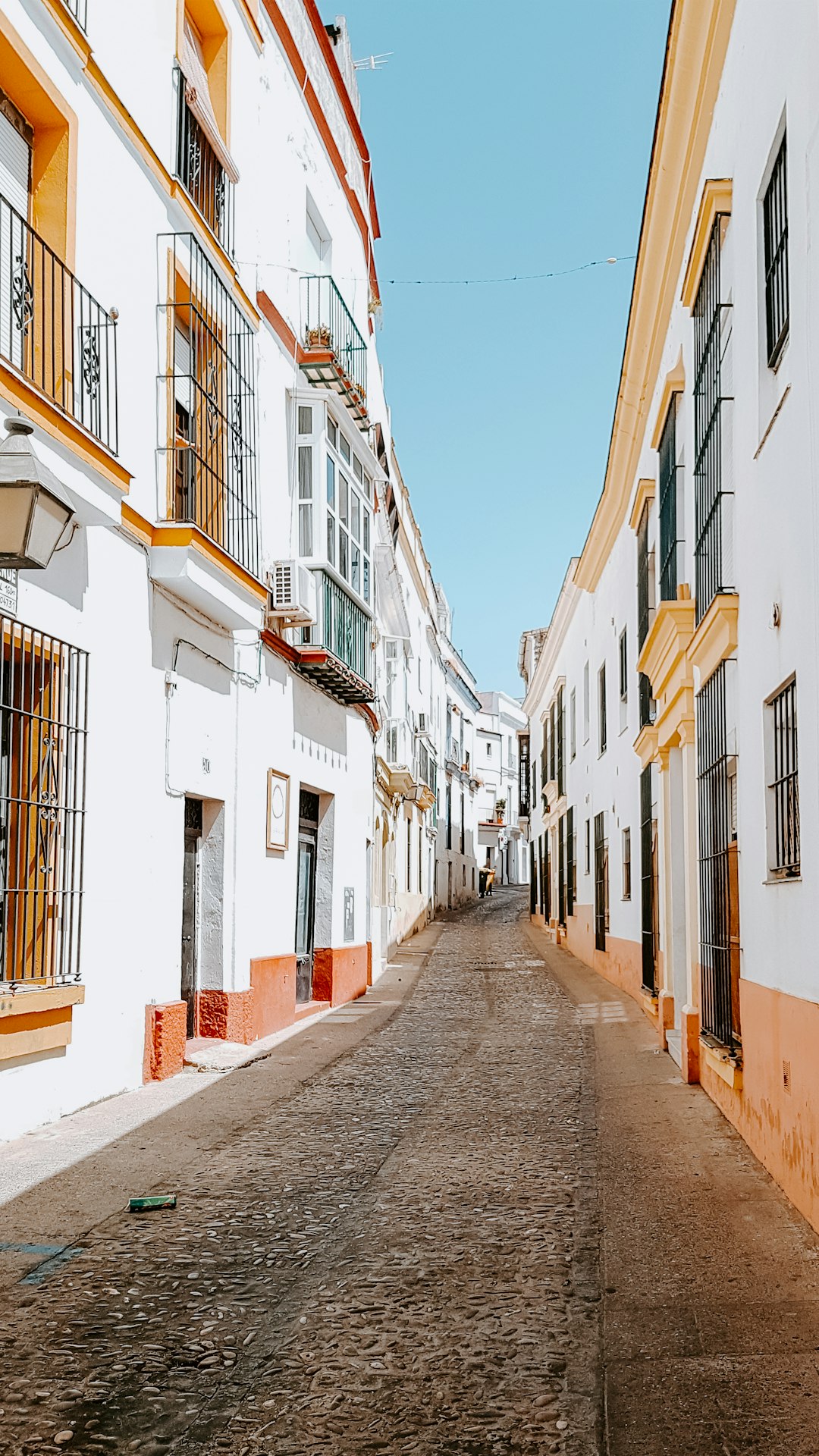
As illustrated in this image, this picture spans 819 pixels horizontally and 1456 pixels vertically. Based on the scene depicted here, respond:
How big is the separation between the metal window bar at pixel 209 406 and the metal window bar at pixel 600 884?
8936mm

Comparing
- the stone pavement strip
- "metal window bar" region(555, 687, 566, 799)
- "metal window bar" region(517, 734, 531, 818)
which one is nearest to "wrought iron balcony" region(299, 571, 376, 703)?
the stone pavement strip

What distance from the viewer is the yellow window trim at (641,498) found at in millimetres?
12641

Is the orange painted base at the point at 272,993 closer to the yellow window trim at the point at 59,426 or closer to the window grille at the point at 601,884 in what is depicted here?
the yellow window trim at the point at 59,426

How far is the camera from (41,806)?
6965 millimetres

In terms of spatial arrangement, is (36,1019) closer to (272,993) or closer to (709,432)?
(272,993)

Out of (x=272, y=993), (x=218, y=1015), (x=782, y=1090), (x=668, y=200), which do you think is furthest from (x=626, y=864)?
(x=782, y=1090)

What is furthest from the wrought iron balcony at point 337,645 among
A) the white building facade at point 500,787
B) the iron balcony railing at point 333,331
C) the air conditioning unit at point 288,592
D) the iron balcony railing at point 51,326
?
the white building facade at point 500,787

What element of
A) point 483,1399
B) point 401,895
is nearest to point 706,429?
point 483,1399

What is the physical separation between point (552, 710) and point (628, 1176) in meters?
23.4

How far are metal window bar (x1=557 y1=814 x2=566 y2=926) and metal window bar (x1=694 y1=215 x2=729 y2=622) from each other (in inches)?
682

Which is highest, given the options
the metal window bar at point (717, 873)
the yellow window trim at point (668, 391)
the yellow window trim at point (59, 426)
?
the yellow window trim at point (668, 391)

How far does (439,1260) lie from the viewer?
482cm

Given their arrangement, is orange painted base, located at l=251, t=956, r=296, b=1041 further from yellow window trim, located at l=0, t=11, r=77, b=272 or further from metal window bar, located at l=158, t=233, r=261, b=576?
yellow window trim, located at l=0, t=11, r=77, b=272

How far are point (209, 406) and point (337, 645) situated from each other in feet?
13.0
